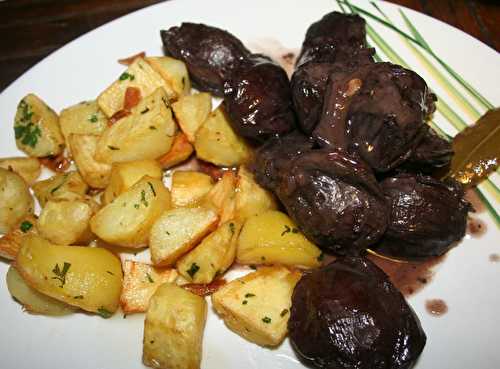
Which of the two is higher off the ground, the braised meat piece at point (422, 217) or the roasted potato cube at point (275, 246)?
the braised meat piece at point (422, 217)

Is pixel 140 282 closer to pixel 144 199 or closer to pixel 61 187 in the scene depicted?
pixel 144 199

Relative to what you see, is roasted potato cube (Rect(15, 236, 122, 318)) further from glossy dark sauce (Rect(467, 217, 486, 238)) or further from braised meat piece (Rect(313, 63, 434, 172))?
glossy dark sauce (Rect(467, 217, 486, 238))

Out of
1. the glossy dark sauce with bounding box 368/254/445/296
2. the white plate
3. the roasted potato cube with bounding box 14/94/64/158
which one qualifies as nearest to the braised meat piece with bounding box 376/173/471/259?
the glossy dark sauce with bounding box 368/254/445/296

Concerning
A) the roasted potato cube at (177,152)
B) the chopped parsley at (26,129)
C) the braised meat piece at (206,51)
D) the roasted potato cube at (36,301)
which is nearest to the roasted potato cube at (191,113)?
the roasted potato cube at (177,152)

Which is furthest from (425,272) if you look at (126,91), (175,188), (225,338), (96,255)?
(126,91)

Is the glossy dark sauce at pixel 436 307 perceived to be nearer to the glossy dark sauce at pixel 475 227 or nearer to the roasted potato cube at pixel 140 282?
the glossy dark sauce at pixel 475 227

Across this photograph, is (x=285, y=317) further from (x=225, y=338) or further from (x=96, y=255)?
(x=96, y=255)
